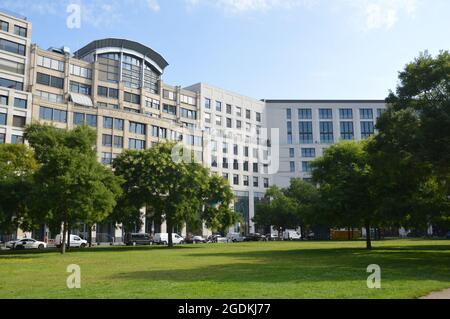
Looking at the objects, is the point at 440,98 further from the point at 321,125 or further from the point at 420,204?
the point at 321,125

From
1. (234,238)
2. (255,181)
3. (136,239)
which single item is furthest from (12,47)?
(255,181)

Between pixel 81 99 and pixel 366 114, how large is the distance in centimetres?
7793

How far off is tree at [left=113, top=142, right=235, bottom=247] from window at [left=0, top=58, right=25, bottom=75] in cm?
3659

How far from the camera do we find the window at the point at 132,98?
94250 mm

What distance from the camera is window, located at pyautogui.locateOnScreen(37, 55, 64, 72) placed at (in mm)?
82931

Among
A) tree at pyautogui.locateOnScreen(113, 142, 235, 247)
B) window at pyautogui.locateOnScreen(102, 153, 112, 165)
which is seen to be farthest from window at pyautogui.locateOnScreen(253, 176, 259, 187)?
tree at pyautogui.locateOnScreen(113, 142, 235, 247)

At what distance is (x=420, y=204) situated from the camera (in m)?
32.3

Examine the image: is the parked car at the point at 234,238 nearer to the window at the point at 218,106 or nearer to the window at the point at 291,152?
the window at the point at 218,106

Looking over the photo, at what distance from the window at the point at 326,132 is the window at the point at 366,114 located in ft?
29.5

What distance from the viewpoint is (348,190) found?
3831 cm

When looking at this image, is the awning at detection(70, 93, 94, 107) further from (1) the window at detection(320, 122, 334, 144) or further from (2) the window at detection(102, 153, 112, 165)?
(1) the window at detection(320, 122, 334, 144)

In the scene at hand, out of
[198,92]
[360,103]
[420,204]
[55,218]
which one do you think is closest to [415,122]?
[420,204]

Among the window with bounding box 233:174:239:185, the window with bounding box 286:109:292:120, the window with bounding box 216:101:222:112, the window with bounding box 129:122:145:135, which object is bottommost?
the window with bounding box 233:174:239:185

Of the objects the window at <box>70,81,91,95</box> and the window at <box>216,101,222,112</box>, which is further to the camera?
the window at <box>216,101,222,112</box>
